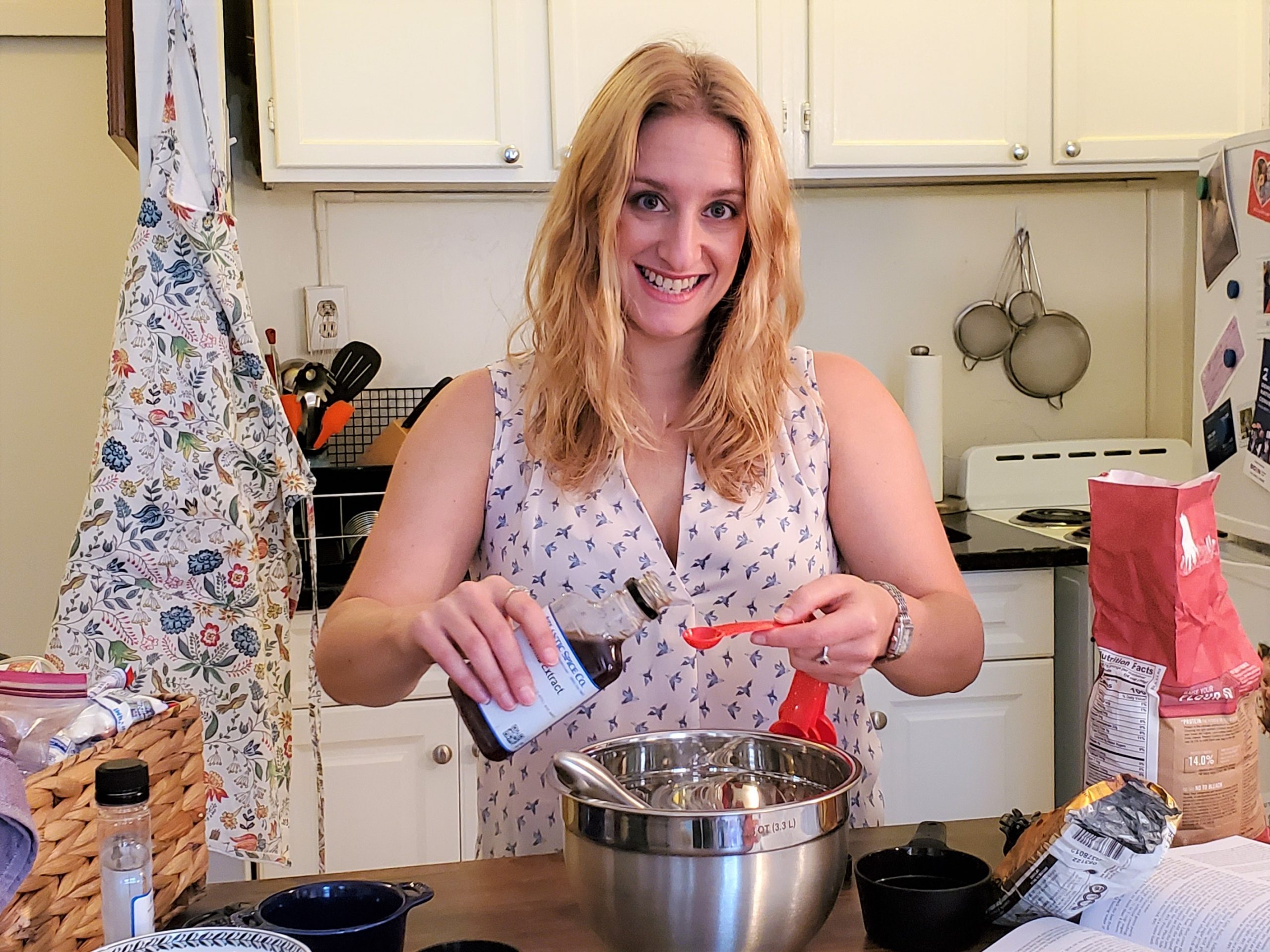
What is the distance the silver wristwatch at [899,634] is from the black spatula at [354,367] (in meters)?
1.66

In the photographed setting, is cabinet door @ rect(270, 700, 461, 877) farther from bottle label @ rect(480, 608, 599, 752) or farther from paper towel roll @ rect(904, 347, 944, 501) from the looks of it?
bottle label @ rect(480, 608, 599, 752)

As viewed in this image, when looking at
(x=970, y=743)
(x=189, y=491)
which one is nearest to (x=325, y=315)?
(x=189, y=491)

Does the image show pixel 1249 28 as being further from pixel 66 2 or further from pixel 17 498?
pixel 17 498

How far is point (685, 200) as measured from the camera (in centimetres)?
126

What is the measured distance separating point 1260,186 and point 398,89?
1.52 metres

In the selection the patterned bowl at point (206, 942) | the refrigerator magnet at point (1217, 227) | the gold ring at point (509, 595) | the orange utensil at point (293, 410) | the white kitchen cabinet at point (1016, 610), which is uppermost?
the refrigerator magnet at point (1217, 227)

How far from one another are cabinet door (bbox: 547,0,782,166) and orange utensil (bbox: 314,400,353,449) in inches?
23.9

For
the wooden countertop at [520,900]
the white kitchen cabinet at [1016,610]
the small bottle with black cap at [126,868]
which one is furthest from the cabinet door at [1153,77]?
the small bottle with black cap at [126,868]

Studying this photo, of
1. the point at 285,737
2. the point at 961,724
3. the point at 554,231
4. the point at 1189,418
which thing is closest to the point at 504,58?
the point at 554,231

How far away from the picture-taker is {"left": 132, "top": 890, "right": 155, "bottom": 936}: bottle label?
77 cm

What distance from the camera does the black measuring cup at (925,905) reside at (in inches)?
32.3

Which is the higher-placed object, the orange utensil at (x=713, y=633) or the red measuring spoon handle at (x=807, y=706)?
the orange utensil at (x=713, y=633)

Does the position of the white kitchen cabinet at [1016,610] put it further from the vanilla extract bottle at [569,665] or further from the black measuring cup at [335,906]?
the black measuring cup at [335,906]

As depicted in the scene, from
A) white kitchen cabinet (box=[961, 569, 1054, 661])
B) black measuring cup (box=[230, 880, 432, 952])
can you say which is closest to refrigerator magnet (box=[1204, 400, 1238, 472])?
white kitchen cabinet (box=[961, 569, 1054, 661])
